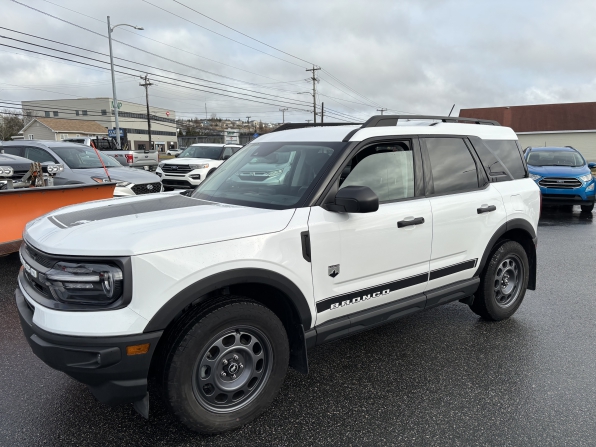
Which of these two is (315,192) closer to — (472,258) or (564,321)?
(472,258)

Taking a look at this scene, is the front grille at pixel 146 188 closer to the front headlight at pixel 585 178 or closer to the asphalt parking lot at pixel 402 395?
the asphalt parking lot at pixel 402 395

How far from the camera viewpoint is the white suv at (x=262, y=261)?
7.43 ft

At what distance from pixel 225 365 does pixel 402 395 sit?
132 cm

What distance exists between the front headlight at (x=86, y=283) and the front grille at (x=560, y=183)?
38.2 ft

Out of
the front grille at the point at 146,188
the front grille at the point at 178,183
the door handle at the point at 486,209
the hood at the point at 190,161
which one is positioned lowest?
the front grille at the point at 178,183

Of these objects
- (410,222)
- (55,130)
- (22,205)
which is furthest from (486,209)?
(55,130)

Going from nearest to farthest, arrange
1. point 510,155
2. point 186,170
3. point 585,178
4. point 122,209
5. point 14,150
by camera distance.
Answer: point 122,209 < point 510,155 < point 14,150 < point 585,178 < point 186,170

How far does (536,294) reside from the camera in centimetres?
532

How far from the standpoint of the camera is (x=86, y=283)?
7.41ft

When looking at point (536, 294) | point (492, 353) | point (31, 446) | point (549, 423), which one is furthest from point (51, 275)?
point (536, 294)

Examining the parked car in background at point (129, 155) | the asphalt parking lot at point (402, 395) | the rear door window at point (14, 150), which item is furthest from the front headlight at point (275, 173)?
the parked car in background at point (129, 155)

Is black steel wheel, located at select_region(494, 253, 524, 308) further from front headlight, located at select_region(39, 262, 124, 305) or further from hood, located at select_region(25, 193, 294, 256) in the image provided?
front headlight, located at select_region(39, 262, 124, 305)

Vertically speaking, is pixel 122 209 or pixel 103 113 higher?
pixel 103 113

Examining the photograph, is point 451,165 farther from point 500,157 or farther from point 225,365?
point 225,365
